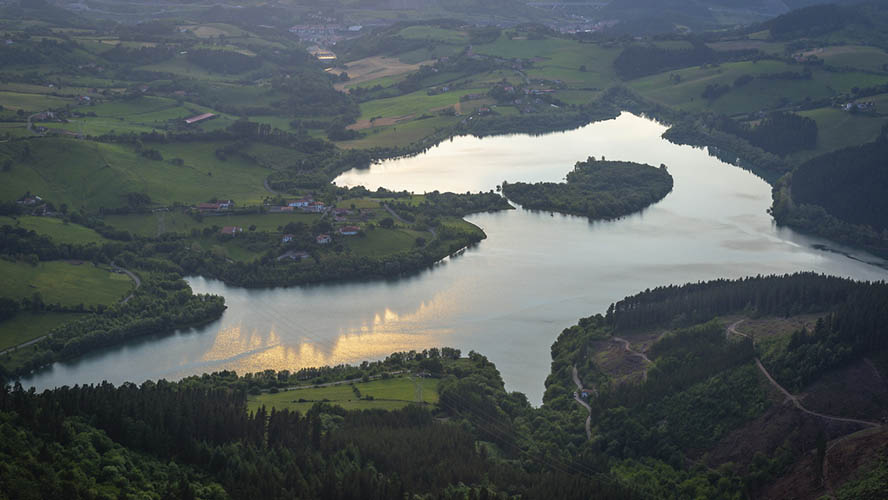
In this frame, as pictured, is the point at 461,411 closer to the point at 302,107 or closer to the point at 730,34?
the point at 302,107

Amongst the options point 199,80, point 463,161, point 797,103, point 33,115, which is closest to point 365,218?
point 463,161

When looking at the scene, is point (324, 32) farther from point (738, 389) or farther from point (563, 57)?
point (738, 389)

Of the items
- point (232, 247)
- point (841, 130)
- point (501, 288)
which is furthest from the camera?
point (841, 130)

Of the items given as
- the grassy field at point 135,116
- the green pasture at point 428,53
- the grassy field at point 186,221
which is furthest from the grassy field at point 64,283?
the green pasture at point 428,53

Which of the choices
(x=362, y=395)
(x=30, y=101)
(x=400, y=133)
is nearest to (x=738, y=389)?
(x=362, y=395)

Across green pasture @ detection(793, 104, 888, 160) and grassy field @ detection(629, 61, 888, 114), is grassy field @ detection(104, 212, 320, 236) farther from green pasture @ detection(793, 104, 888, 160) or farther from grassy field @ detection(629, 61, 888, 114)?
grassy field @ detection(629, 61, 888, 114)

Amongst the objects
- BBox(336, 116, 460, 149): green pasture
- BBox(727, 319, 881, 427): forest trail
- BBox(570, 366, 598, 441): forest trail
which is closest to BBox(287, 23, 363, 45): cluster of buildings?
BBox(336, 116, 460, 149): green pasture
